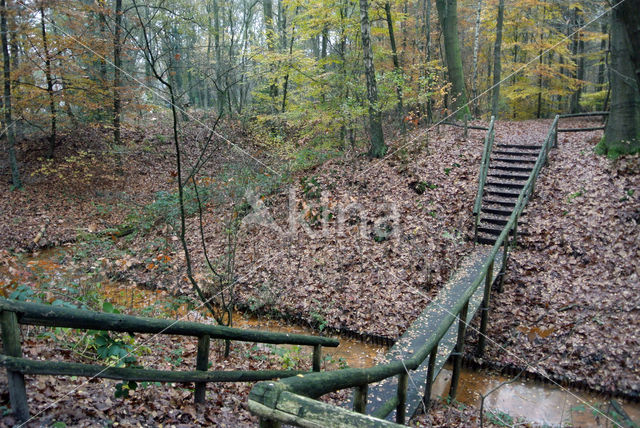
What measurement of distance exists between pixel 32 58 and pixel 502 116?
25126 mm

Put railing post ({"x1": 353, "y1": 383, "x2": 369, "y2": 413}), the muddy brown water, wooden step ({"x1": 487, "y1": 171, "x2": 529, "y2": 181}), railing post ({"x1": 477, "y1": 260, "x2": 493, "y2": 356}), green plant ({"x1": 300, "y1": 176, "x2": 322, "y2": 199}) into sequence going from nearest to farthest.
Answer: railing post ({"x1": 353, "y1": 383, "x2": 369, "y2": 413}) < the muddy brown water < railing post ({"x1": 477, "y1": 260, "x2": 493, "y2": 356}) < wooden step ({"x1": 487, "y1": 171, "x2": 529, "y2": 181}) < green plant ({"x1": 300, "y1": 176, "x2": 322, "y2": 199})

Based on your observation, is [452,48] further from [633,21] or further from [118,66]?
[633,21]

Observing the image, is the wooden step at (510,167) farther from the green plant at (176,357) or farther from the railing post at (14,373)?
the railing post at (14,373)

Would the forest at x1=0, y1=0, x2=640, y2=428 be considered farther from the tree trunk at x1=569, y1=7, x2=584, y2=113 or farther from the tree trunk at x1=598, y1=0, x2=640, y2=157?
the tree trunk at x1=569, y1=7, x2=584, y2=113

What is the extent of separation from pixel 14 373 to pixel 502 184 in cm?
1155

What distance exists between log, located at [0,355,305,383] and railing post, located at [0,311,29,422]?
5cm

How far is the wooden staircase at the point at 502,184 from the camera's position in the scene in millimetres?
10391

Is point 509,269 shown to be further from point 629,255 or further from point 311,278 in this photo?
point 311,278

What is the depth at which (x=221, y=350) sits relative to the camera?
244 inches

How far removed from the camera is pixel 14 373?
8.20 ft

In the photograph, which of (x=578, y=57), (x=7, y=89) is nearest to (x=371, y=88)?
(x=7, y=89)

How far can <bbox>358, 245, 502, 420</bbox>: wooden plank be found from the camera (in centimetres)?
524

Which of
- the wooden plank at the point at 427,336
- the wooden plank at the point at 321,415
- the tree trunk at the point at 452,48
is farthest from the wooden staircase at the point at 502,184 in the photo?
the wooden plank at the point at 321,415

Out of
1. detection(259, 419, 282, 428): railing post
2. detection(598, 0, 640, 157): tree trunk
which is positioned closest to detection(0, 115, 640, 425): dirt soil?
detection(598, 0, 640, 157): tree trunk
